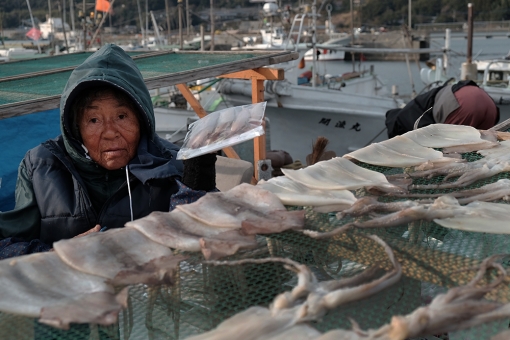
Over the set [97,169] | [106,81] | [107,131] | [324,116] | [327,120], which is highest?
[106,81]

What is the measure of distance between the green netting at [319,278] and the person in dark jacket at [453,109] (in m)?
3.85

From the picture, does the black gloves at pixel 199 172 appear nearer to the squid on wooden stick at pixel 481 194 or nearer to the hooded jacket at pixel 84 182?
the hooded jacket at pixel 84 182

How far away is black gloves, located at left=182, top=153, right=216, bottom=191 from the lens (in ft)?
8.52

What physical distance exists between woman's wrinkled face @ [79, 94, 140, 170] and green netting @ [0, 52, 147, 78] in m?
3.10

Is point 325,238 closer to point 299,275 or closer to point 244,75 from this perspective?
point 299,275

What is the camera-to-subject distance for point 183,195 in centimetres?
263

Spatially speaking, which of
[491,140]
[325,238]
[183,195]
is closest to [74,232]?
[183,195]

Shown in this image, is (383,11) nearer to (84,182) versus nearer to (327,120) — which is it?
(327,120)

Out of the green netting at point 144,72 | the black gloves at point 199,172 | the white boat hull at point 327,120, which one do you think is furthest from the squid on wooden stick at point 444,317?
the white boat hull at point 327,120

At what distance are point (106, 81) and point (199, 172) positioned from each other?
66cm

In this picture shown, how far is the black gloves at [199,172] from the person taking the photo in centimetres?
260

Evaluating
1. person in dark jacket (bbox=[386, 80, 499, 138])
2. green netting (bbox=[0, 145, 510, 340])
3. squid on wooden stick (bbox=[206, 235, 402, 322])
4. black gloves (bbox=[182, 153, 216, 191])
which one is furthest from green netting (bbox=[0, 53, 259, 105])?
squid on wooden stick (bbox=[206, 235, 402, 322])

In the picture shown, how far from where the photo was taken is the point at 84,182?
9.61ft

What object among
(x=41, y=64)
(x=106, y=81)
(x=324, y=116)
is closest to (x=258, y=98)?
(x=41, y=64)
